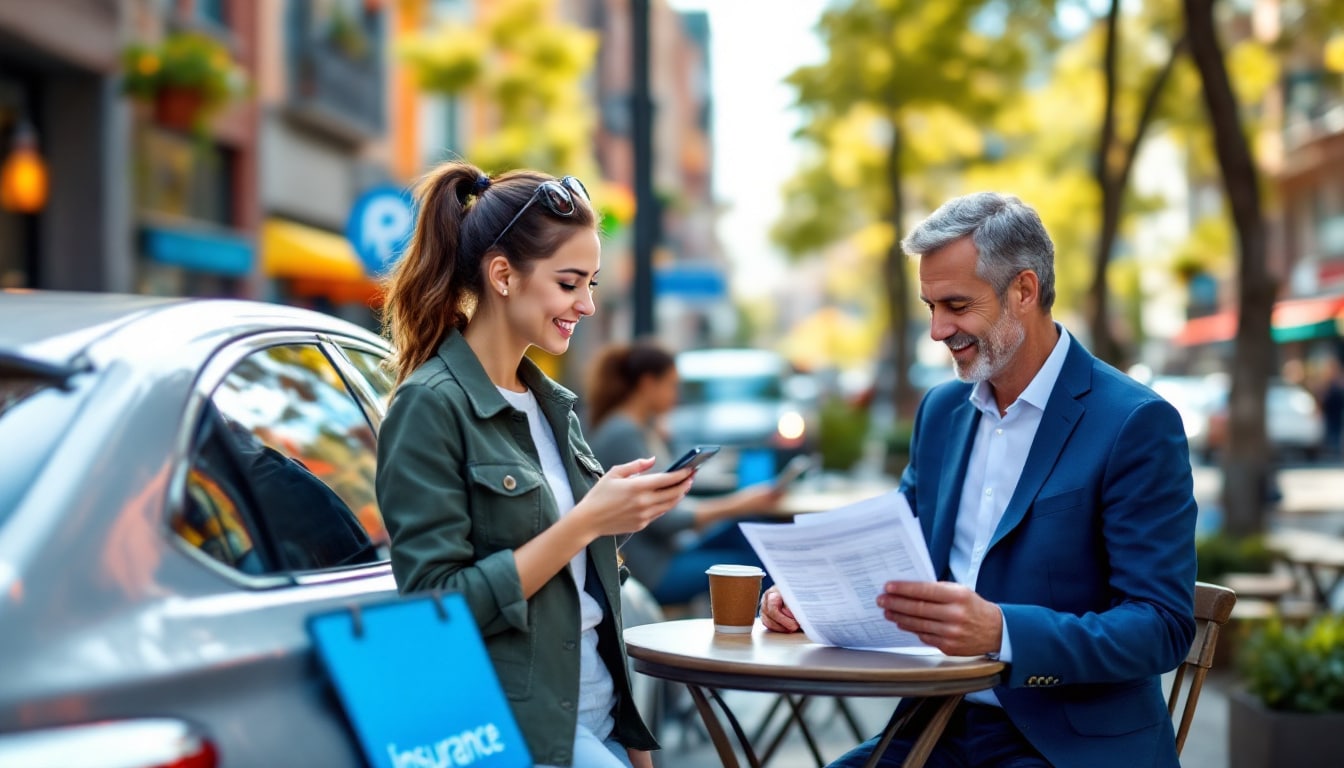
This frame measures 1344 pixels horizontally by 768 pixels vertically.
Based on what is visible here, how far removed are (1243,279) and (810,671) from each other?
9290 mm

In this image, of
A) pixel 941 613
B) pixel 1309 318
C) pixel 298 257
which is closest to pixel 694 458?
pixel 941 613

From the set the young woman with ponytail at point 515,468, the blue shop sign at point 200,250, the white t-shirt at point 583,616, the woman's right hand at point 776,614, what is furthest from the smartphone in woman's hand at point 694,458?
the blue shop sign at point 200,250

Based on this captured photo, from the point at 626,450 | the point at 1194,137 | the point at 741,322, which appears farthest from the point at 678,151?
the point at 626,450

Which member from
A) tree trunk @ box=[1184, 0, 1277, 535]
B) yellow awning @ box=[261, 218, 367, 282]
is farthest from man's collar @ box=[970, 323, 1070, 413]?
yellow awning @ box=[261, 218, 367, 282]

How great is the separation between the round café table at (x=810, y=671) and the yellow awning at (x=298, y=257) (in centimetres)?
1931

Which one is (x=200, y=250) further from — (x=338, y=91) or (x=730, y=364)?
(x=338, y=91)

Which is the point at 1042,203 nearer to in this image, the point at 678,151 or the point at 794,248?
the point at 794,248

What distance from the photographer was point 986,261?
3320 millimetres

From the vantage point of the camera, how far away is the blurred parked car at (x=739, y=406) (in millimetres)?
17145

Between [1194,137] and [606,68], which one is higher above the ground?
[606,68]

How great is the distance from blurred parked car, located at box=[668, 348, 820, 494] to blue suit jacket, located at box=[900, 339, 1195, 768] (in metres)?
13.0

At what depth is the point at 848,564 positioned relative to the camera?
2904 mm

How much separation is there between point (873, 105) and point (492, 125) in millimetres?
14997

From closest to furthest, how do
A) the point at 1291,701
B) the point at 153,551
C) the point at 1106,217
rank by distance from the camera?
the point at 153,551, the point at 1291,701, the point at 1106,217
